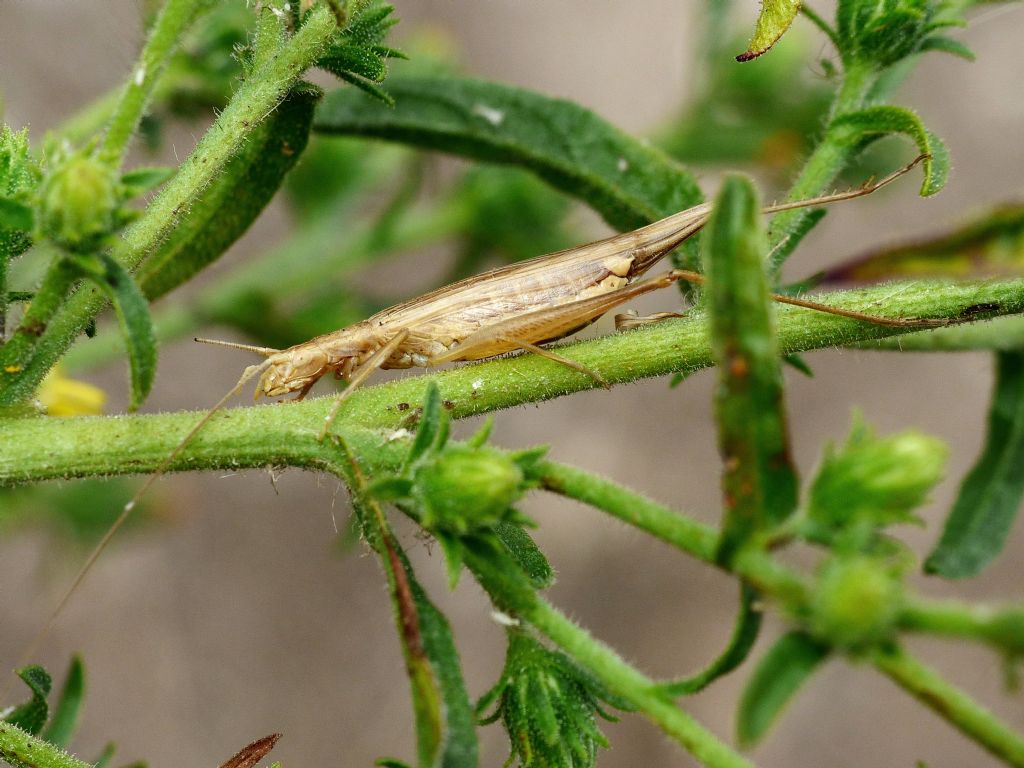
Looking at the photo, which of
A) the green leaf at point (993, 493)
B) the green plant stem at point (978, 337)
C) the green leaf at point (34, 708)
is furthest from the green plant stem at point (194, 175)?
the green leaf at point (993, 493)

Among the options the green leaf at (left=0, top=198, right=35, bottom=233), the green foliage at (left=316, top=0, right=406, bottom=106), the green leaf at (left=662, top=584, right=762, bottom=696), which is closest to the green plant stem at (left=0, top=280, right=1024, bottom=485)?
the green leaf at (left=0, top=198, right=35, bottom=233)

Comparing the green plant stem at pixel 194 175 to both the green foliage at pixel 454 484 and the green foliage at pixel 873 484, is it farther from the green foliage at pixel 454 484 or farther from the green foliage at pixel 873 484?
the green foliage at pixel 873 484

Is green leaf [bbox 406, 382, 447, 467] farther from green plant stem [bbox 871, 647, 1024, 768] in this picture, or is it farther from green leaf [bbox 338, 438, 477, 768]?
green plant stem [bbox 871, 647, 1024, 768]

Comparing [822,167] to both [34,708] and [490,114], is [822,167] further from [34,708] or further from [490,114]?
[34,708]

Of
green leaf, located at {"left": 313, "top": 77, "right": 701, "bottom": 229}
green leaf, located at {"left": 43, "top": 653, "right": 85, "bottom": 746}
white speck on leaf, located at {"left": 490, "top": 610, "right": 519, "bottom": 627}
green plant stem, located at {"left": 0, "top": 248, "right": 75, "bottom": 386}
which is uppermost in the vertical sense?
green leaf, located at {"left": 313, "top": 77, "right": 701, "bottom": 229}

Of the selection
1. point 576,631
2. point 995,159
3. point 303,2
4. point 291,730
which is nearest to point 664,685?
point 576,631

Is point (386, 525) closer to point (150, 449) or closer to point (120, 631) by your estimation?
point (150, 449)

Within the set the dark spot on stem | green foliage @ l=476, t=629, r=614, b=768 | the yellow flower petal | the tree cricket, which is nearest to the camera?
green foliage @ l=476, t=629, r=614, b=768
